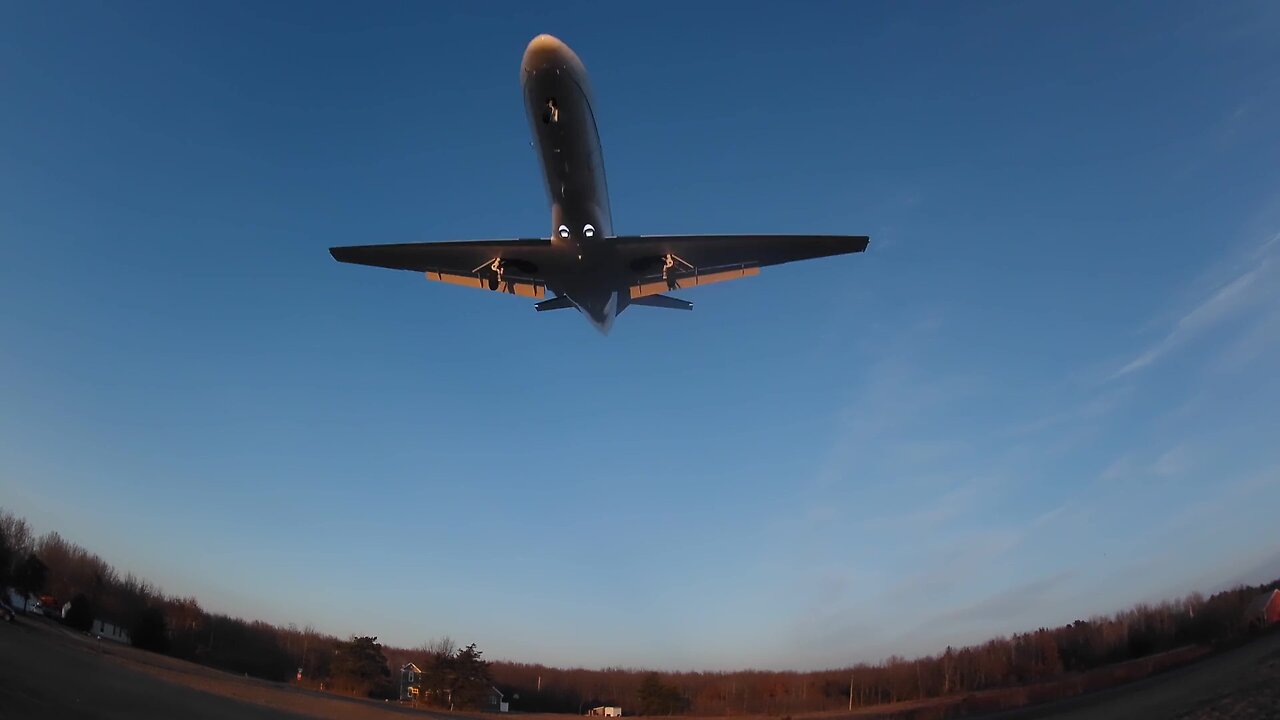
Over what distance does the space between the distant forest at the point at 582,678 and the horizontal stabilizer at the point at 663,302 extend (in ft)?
114

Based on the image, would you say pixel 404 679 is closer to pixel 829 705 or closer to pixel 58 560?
pixel 58 560

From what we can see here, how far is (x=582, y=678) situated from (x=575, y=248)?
12575cm

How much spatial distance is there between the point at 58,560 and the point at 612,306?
10405 centimetres

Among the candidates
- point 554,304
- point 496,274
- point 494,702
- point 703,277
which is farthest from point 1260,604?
point 494,702

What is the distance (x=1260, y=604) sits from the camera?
40.1m

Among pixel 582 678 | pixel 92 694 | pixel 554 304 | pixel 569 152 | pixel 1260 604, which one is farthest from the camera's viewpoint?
pixel 582 678

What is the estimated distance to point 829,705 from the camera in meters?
88.7

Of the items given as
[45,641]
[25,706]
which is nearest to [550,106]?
[25,706]

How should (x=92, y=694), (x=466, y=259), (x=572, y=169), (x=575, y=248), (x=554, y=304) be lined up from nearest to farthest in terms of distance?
1. (x=92, y=694)
2. (x=572, y=169)
3. (x=575, y=248)
4. (x=466, y=259)
5. (x=554, y=304)

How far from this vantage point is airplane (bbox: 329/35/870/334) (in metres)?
25.3

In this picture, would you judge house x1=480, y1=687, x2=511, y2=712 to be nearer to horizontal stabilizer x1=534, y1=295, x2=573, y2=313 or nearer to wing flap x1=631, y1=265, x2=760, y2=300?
horizontal stabilizer x1=534, y1=295, x2=573, y2=313

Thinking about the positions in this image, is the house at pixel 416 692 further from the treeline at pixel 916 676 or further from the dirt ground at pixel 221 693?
the dirt ground at pixel 221 693

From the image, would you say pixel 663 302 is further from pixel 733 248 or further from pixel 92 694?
pixel 92 694

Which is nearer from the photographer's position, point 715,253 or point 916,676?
point 715,253
